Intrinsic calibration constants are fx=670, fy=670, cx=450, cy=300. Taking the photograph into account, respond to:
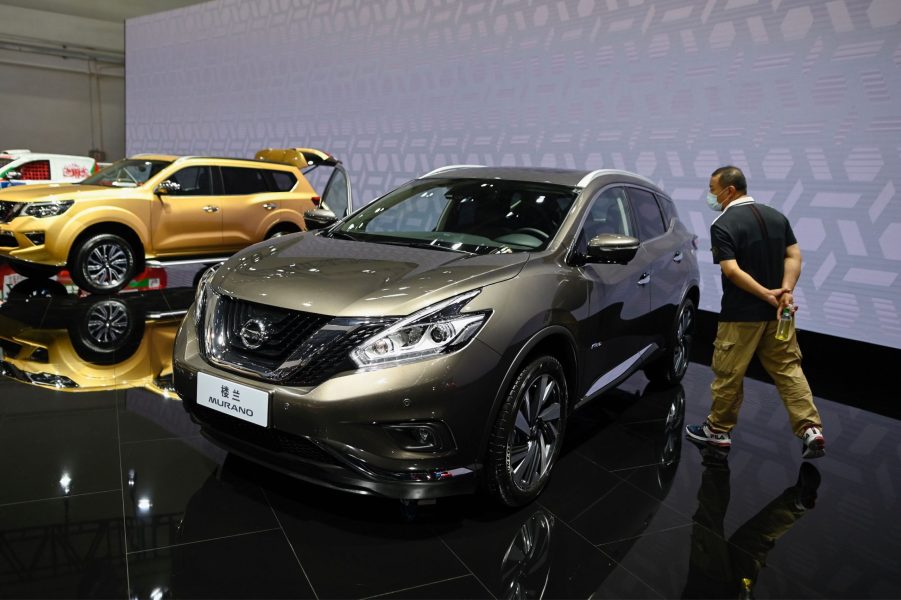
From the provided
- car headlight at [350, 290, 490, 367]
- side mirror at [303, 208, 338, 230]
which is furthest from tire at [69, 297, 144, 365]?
car headlight at [350, 290, 490, 367]

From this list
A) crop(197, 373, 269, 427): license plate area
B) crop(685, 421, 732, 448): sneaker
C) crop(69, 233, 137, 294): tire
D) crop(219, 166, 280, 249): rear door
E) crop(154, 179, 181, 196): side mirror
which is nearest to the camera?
crop(197, 373, 269, 427): license plate area

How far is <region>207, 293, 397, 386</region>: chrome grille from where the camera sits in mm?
2334

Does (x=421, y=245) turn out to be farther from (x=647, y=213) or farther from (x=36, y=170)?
(x=36, y=170)

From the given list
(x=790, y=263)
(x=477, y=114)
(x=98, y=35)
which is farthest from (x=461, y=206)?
(x=98, y=35)

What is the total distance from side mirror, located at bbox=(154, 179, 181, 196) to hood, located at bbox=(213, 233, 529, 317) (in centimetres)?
439

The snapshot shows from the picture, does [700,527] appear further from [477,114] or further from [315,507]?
[477,114]

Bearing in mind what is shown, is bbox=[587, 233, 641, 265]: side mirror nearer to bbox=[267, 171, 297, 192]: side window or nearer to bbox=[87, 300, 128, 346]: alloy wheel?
bbox=[87, 300, 128, 346]: alloy wheel

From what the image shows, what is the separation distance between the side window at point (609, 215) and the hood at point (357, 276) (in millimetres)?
597

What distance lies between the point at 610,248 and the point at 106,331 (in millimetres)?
4167

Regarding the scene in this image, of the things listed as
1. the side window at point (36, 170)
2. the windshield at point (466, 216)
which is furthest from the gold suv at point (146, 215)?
the side window at point (36, 170)

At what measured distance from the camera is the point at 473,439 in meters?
2.44

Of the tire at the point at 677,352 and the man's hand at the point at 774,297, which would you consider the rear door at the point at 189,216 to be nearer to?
the tire at the point at 677,352

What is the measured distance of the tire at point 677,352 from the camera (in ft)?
14.4

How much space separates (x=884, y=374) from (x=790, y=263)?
108 inches
